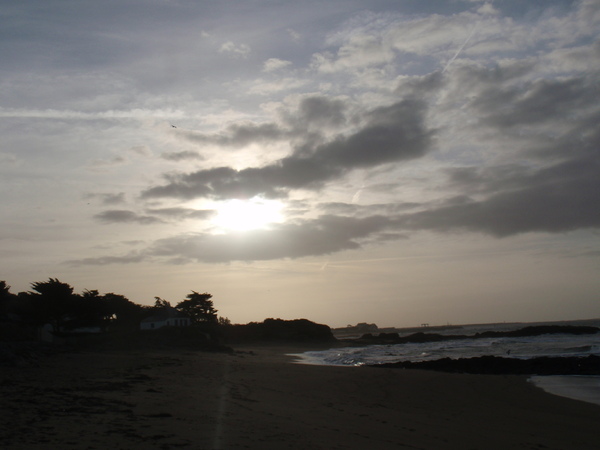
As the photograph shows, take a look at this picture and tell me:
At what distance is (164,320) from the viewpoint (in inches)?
2527

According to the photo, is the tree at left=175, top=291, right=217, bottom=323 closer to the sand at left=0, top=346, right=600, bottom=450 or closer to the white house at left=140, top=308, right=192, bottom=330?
the white house at left=140, top=308, right=192, bottom=330

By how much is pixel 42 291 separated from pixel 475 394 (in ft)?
124

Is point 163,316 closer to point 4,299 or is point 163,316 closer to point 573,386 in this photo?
point 4,299

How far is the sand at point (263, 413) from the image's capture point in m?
8.91

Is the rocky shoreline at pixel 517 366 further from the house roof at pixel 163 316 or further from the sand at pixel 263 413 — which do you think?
the house roof at pixel 163 316

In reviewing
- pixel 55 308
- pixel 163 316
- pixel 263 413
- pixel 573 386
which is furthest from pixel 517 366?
pixel 163 316

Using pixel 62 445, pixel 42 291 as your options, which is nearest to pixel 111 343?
pixel 42 291

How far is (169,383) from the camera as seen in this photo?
16688 millimetres

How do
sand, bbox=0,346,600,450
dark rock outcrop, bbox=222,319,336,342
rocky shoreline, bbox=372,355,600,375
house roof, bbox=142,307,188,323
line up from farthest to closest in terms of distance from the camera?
dark rock outcrop, bbox=222,319,336,342 → house roof, bbox=142,307,188,323 → rocky shoreline, bbox=372,355,600,375 → sand, bbox=0,346,600,450

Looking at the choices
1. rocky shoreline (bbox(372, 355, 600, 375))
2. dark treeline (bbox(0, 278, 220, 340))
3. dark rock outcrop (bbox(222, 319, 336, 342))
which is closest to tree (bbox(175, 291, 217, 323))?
dark rock outcrop (bbox(222, 319, 336, 342))

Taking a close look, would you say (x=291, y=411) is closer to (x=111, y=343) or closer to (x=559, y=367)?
(x=559, y=367)

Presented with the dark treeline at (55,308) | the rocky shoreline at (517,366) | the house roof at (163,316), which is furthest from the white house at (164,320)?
the rocky shoreline at (517,366)

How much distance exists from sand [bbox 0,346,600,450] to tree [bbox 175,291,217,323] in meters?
52.3

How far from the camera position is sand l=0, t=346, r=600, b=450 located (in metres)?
8.91
